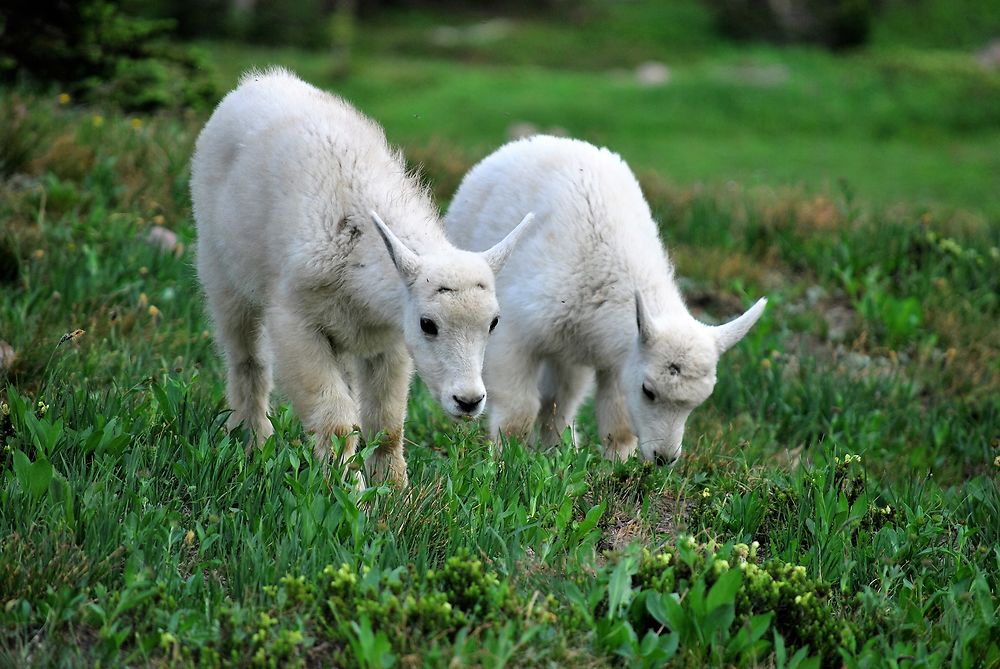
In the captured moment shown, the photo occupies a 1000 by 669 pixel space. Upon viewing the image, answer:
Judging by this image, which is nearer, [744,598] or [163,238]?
[744,598]

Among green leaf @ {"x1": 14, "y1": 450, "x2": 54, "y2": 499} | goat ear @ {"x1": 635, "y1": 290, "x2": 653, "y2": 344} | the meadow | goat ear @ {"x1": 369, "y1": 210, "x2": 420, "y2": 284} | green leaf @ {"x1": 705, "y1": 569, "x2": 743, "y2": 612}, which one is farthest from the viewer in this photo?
goat ear @ {"x1": 635, "y1": 290, "x2": 653, "y2": 344}

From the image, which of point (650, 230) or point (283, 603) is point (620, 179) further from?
point (283, 603)

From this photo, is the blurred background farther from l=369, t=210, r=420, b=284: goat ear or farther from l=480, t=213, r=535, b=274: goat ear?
l=480, t=213, r=535, b=274: goat ear

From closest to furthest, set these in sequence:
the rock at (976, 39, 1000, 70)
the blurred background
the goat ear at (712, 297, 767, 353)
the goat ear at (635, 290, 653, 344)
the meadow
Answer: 1. the meadow
2. the goat ear at (635, 290, 653, 344)
3. the goat ear at (712, 297, 767, 353)
4. the blurred background
5. the rock at (976, 39, 1000, 70)

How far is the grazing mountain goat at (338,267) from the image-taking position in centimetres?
488

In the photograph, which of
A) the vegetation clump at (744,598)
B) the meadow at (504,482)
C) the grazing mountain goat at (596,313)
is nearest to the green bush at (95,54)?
the meadow at (504,482)

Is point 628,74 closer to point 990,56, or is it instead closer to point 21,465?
point 990,56

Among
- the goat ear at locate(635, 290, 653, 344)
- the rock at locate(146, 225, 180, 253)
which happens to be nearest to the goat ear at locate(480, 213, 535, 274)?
the goat ear at locate(635, 290, 653, 344)

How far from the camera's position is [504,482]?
495 cm

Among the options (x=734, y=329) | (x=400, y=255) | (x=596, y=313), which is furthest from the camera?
(x=596, y=313)

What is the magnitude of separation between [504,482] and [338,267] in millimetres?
1212

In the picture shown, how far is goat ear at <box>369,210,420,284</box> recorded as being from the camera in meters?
4.81

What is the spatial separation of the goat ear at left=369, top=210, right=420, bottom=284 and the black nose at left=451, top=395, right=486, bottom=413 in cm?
55

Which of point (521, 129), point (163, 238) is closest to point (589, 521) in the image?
point (163, 238)
